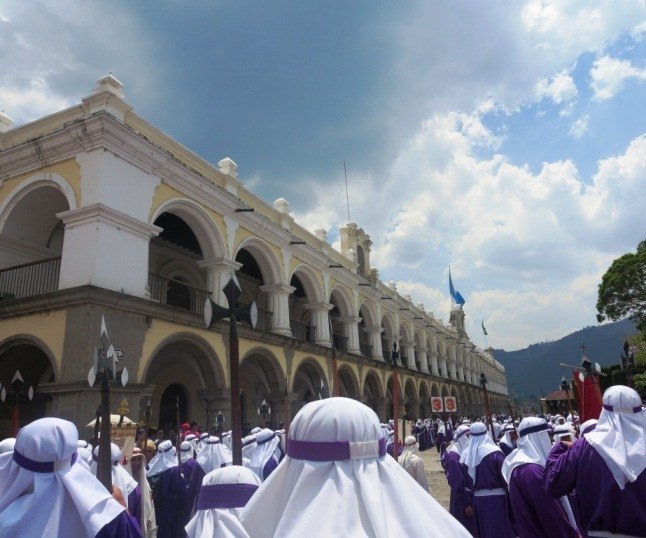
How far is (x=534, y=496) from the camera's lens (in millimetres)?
3898

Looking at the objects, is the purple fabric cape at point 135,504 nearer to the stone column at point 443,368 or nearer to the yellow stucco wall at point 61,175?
the yellow stucco wall at point 61,175

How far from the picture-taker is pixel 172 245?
16.9 m

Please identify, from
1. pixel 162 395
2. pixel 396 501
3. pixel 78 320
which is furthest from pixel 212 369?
pixel 396 501

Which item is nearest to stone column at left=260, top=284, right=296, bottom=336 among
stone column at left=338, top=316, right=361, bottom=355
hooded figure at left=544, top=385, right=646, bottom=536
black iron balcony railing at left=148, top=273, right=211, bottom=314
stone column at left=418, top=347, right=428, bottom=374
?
black iron balcony railing at left=148, top=273, right=211, bottom=314

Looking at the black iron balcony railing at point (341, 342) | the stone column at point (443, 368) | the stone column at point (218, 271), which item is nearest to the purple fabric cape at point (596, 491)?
the stone column at point (218, 271)

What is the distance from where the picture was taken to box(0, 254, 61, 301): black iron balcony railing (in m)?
12.4

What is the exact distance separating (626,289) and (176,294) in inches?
876

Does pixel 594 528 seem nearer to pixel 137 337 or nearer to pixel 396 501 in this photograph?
pixel 396 501

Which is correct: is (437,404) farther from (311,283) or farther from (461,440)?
(461,440)

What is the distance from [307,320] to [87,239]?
14777 millimetres

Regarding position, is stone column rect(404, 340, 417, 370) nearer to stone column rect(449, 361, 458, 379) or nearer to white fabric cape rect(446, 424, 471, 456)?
stone column rect(449, 361, 458, 379)

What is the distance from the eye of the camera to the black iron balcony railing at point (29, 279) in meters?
12.4

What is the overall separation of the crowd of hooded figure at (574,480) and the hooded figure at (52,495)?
283 centimetres

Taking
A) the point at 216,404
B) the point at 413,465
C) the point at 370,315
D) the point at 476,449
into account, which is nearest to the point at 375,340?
the point at 370,315
